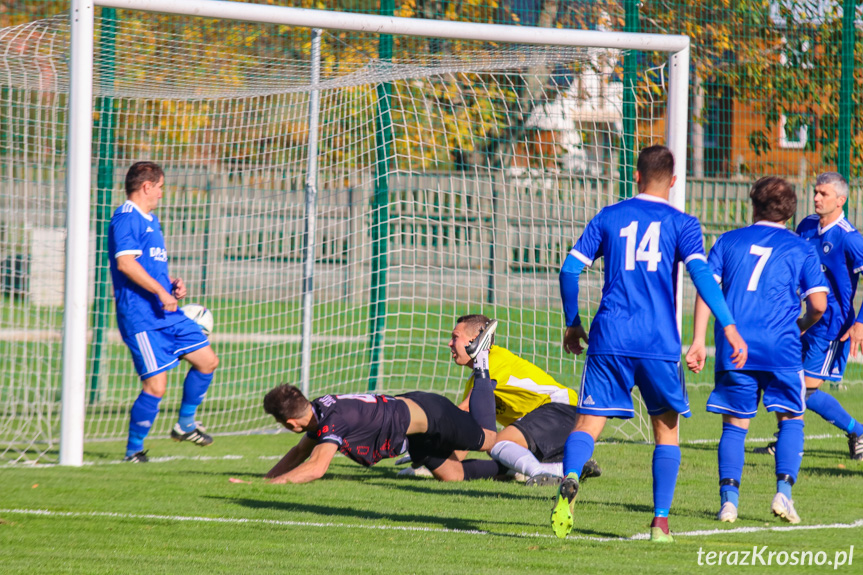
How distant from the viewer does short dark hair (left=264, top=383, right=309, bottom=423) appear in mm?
5641

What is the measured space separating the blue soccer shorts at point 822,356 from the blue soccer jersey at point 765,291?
2.05 meters

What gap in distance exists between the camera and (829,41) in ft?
39.1

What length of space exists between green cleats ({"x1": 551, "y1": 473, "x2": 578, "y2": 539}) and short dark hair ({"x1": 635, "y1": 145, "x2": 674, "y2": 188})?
1.38 m

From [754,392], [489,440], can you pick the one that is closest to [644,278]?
[754,392]

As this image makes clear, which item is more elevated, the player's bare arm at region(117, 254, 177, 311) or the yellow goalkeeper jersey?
the player's bare arm at region(117, 254, 177, 311)

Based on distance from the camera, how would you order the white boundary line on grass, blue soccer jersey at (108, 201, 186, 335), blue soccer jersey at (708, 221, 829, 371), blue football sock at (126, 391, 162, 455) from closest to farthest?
the white boundary line on grass
blue soccer jersey at (708, 221, 829, 371)
blue soccer jersey at (108, 201, 186, 335)
blue football sock at (126, 391, 162, 455)

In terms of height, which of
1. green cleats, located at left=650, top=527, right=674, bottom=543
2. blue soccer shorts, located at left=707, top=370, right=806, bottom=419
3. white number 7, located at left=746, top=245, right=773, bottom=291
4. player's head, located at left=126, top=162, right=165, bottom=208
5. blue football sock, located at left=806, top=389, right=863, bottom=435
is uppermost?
player's head, located at left=126, top=162, right=165, bottom=208

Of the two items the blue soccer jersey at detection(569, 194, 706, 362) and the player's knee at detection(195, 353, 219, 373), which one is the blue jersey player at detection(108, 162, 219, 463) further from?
the blue soccer jersey at detection(569, 194, 706, 362)

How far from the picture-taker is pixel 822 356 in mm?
7145

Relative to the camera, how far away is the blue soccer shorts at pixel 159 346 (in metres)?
7.18

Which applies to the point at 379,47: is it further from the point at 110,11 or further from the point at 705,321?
the point at 705,321

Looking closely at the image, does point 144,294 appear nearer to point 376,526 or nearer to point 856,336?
point 376,526

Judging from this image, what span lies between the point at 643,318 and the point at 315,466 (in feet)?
7.40

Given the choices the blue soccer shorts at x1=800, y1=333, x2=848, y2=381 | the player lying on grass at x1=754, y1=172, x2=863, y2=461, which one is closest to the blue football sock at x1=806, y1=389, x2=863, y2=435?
the player lying on grass at x1=754, y1=172, x2=863, y2=461
